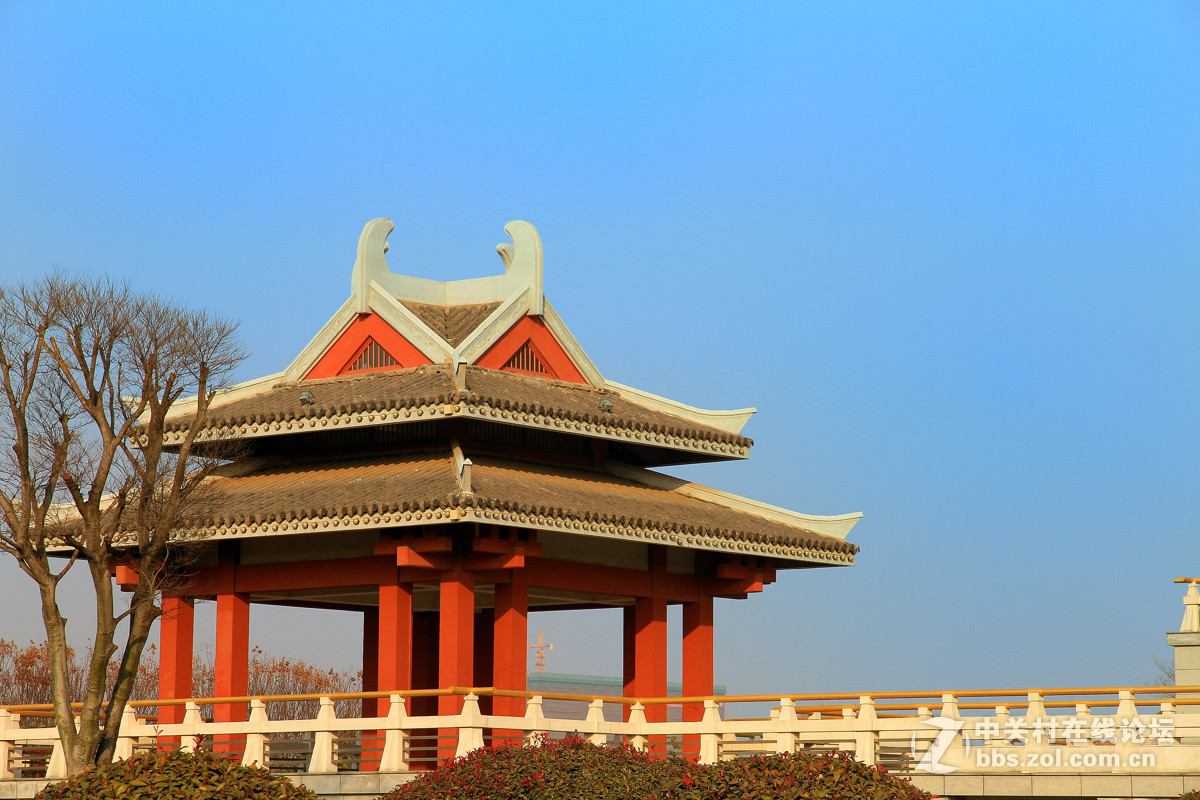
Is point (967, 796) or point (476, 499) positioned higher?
point (476, 499)

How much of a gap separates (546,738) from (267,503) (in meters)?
7.19

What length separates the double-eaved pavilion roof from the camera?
24.6 meters

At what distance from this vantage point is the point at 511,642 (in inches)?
982

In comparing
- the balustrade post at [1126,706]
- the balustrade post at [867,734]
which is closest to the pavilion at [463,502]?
the balustrade post at [867,734]

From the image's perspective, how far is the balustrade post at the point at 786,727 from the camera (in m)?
22.6

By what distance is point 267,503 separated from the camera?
25.4 metres

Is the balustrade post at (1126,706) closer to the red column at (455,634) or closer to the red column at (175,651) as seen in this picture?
the red column at (455,634)

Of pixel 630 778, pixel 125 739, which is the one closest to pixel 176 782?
pixel 630 778

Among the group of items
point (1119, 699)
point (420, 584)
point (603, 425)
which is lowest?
point (1119, 699)

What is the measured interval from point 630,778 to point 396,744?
13.9 ft

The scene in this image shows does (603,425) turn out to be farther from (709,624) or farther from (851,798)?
(851,798)

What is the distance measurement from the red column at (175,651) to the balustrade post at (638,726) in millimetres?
7794

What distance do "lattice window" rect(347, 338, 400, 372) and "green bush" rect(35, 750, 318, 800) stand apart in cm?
1079

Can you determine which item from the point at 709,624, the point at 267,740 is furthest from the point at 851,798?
the point at 709,624
